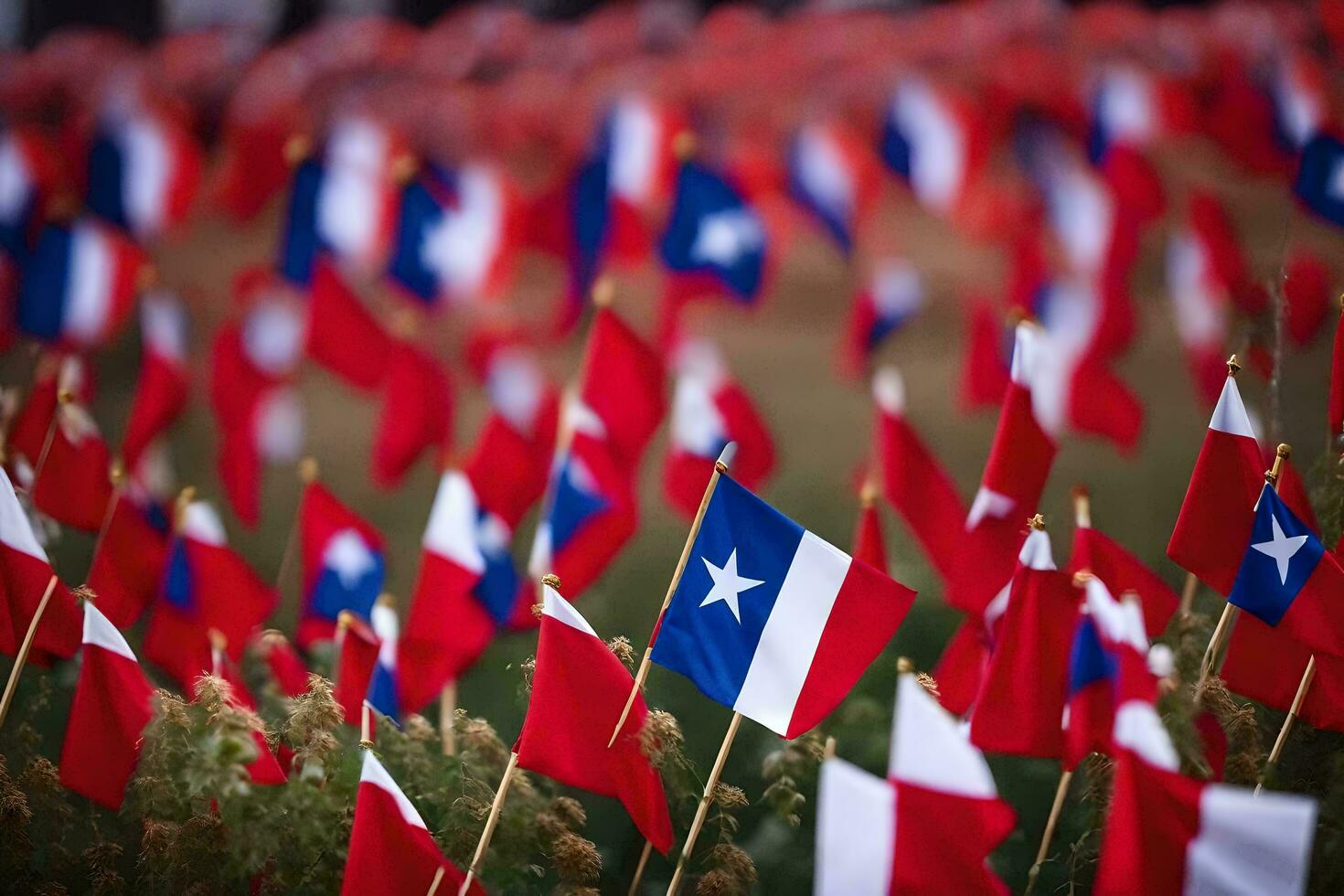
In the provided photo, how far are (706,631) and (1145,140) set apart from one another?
7104 millimetres

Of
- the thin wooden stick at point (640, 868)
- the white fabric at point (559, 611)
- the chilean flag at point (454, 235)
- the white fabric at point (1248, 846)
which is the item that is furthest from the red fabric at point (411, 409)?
the white fabric at point (1248, 846)

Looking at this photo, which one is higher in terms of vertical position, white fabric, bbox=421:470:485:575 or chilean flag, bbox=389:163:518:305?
white fabric, bbox=421:470:485:575

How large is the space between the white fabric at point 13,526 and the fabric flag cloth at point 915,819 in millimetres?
2103

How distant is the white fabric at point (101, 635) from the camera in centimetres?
354

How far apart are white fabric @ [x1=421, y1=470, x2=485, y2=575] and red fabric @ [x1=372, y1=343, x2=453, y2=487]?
1942 millimetres

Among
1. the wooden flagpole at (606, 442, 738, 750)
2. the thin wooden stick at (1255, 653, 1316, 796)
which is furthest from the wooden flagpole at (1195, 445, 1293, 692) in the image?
the wooden flagpole at (606, 442, 738, 750)

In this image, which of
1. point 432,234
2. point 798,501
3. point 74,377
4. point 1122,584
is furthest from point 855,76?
point 1122,584

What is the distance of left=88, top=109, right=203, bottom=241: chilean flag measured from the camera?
31.9 ft

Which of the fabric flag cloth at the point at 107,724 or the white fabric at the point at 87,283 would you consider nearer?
the fabric flag cloth at the point at 107,724

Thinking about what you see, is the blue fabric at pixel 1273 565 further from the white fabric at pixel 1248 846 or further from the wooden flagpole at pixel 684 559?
the wooden flagpole at pixel 684 559

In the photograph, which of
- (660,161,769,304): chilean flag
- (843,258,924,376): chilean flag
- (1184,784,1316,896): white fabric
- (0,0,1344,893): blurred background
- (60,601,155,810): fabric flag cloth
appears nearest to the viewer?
(1184,784,1316,896): white fabric

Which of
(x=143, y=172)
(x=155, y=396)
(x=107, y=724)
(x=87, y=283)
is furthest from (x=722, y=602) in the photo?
(x=143, y=172)

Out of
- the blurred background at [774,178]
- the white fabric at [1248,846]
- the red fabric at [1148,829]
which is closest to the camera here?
the white fabric at [1248,846]

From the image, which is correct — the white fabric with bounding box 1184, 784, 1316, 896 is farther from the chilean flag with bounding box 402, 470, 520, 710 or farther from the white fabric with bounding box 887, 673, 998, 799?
the chilean flag with bounding box 402, 470, 520, 710
